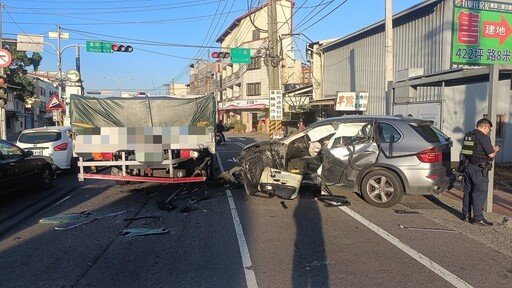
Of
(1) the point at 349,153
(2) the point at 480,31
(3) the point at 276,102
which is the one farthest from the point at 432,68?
(1) the point at 349,153

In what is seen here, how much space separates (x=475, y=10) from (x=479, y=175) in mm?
10457

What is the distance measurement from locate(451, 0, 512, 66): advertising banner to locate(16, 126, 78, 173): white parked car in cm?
1325

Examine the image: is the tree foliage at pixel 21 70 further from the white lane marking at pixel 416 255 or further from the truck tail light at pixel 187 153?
the white lane marking at pixel 416 255

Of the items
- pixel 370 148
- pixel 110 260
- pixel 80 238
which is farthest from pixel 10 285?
pixel 370 148

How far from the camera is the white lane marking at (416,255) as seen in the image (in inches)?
181

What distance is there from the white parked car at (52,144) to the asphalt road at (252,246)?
4.09 meters

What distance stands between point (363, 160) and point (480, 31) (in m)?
9.89

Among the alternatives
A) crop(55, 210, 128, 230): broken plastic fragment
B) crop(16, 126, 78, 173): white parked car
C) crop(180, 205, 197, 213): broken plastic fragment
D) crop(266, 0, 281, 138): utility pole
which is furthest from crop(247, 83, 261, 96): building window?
crop(55, 210, 128, 230): broken plastic fragment

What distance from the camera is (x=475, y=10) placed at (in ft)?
49.3

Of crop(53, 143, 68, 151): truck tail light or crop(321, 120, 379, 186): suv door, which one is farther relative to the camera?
crop(53, 143, 68, 151): truck tail light

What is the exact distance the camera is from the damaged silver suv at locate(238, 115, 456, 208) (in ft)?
25.7

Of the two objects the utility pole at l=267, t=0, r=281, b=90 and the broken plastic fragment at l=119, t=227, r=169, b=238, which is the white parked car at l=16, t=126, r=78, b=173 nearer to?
the broken plastic fragment at l=119, t=227, r=169, b=238

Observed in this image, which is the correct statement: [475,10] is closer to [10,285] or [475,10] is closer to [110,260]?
[110,260]

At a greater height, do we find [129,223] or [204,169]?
[204,169]
